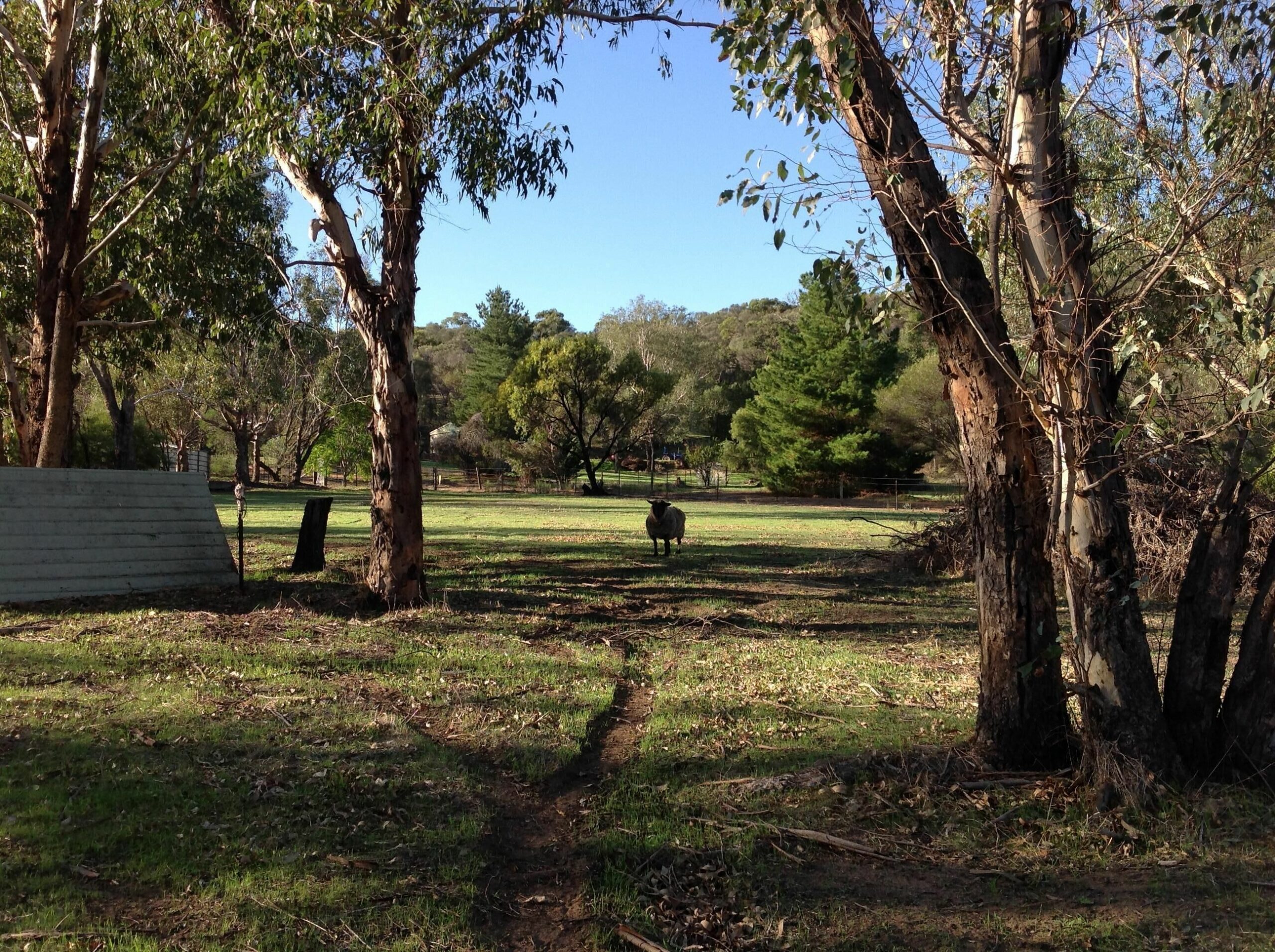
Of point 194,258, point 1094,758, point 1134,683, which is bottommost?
point 1094,758

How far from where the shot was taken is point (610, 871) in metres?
4.29

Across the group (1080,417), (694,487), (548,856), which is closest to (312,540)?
(548,856)

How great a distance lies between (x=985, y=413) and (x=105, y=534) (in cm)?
1049

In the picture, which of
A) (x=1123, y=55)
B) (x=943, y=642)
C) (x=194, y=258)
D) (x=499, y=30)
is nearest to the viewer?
(x=1123, y=55)

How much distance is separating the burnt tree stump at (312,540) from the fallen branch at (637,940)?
10.7m

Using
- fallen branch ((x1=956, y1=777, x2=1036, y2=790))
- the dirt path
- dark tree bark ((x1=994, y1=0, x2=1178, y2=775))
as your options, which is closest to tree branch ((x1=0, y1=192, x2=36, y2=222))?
the dirt path

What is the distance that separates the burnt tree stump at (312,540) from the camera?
44.3 ft

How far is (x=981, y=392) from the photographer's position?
17.1 feet

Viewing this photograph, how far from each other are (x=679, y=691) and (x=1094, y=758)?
3.37m

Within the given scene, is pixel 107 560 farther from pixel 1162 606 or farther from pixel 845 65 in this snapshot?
pixel 1162 606

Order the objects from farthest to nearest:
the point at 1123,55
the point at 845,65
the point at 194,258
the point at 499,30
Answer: the point at 194,258, the point at 499,30, the point at 1123,55, the point at 845,65

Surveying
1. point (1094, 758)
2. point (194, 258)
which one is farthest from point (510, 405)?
point (1094, 758)

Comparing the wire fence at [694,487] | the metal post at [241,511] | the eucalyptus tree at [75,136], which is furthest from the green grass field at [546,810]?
the wire fence at [694,487]

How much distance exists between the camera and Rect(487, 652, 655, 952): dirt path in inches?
150
